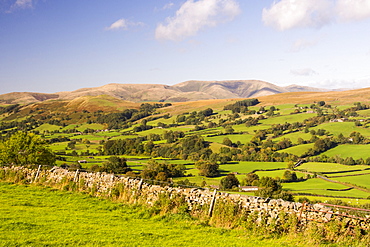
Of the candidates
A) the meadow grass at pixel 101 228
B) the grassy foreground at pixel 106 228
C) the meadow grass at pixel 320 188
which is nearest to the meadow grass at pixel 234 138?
the meadow grass at pixel 320 188

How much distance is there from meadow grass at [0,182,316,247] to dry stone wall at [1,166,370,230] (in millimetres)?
1107

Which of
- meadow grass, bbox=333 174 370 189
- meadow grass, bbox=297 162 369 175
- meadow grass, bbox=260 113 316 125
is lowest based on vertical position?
meadow grass, bbox=297 162 369 175

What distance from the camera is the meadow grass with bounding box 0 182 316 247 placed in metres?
11.1

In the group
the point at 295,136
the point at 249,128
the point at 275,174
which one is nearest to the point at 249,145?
the point at 295,136

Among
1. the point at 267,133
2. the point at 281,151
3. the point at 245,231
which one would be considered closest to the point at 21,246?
the point at 245,231

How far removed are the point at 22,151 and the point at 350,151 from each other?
307 ft

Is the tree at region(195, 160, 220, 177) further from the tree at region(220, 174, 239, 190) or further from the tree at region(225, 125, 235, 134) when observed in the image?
the tree at region(225, 125, 235, 134)

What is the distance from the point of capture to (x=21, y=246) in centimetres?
996

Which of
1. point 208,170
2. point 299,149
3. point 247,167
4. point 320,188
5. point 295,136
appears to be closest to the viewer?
point 320,188

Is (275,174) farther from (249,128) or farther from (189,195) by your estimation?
(189,195)

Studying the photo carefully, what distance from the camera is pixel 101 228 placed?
12.8 meters

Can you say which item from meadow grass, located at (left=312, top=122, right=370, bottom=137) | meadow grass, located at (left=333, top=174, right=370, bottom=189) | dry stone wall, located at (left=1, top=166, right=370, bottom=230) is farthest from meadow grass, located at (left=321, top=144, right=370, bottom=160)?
dry stone wall, located at (left=1, top=166, right=370, bottom=230)

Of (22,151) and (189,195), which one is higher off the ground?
(189,195)

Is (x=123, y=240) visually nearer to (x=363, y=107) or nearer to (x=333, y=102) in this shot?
(x=363, y=107)
